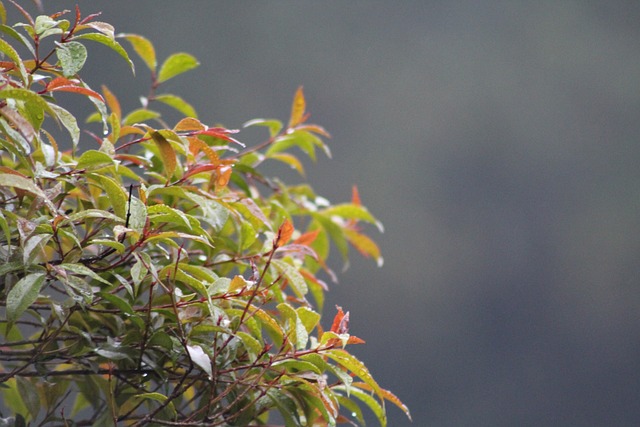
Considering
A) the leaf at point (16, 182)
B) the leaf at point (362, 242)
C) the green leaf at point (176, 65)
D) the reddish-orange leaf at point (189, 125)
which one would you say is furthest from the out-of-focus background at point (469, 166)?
the leaf at point (16, 182)

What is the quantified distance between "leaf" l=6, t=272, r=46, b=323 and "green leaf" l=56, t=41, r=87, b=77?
0.16 metres

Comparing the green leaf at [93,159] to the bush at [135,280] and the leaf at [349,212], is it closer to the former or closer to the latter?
the bush at [135,280]

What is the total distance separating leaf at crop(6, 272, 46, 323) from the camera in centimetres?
57

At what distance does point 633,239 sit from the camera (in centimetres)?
300

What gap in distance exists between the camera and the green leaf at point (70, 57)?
0.59 m

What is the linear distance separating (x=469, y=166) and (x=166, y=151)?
98.5 inches

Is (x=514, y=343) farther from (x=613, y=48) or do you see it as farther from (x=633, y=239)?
(x=613, y=48)

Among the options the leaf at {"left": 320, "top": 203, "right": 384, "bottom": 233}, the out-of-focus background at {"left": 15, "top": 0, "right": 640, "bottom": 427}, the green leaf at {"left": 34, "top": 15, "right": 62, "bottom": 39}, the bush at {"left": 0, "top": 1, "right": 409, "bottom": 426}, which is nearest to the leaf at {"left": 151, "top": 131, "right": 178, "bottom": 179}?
the bush at {"left": 0, "top": 1, "right": 409, "bottom": 426}

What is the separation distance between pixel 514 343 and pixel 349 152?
98cm

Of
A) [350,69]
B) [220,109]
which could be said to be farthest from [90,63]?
[350,69]

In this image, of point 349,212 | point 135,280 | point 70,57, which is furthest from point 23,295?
point 349,212

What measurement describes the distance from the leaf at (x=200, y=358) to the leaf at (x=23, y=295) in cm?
13

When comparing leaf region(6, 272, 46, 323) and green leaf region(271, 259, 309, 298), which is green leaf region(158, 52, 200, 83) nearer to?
green leaf region(271, 259, 309, 298)

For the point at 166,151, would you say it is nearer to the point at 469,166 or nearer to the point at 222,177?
the point at 222,177
